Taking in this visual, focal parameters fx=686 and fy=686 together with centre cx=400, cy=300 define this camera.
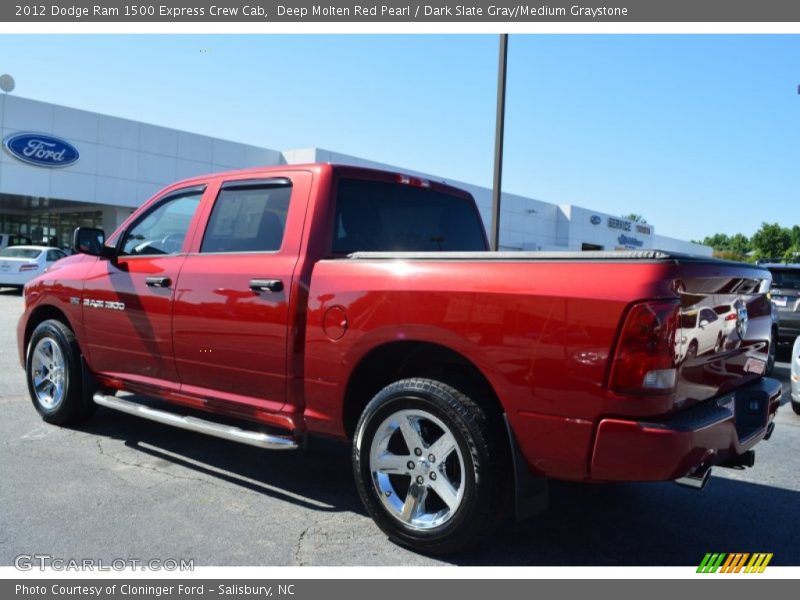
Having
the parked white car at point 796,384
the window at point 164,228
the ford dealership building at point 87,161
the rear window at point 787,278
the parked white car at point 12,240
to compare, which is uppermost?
the ford dealership building at point 87,161

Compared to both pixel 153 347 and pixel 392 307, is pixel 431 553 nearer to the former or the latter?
pixel 392 307

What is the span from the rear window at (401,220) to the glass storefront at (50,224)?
94.8ft

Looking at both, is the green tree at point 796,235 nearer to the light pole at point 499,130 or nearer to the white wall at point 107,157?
the white wall at point 107,157

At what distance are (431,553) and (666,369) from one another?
144cm

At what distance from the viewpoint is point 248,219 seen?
4418 millimetres

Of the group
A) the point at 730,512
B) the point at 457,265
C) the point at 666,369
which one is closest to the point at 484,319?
the point at 457,265

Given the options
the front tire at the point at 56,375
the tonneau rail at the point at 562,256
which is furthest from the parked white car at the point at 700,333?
the front tire at the point at 56,375

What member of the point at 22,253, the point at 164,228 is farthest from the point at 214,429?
the point at 22,253

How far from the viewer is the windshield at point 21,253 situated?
20.8 metres

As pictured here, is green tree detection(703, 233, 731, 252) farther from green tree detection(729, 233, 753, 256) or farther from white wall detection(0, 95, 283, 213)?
white wall detection(0, 95, 283, 213)

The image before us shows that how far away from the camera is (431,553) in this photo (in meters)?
3.34

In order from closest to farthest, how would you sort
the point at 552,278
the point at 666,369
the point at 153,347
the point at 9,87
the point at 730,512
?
the point at 666,369 → the point at 552,278 → the point at 730,512 → the point at 153,347 → the point at 9,87

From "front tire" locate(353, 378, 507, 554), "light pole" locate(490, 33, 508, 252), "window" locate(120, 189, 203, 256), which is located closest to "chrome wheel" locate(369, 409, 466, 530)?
"front tire" locate(353, 378, 507, 554)

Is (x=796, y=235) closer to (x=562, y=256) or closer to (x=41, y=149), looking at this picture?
(x=41, y=149)
